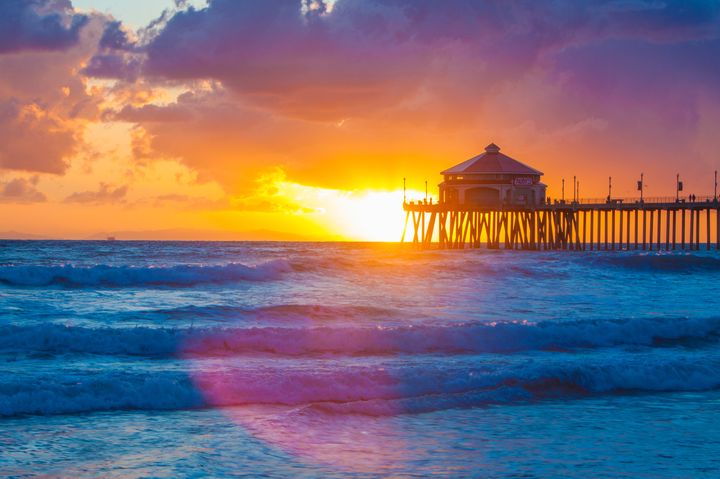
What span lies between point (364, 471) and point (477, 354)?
26.7ft

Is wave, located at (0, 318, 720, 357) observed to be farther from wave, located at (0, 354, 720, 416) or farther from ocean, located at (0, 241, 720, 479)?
wave, located at (0, 354, 720, 416)

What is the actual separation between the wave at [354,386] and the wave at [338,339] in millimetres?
2457

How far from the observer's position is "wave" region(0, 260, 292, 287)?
3045cm

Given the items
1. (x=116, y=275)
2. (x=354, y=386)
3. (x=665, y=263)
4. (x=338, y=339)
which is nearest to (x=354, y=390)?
(x=354, y=386)

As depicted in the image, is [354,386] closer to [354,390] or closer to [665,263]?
[354,390]

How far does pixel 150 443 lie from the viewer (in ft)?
30.9

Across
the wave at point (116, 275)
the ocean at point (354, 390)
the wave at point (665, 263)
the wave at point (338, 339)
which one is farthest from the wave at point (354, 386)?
the wave at point (665, 263)

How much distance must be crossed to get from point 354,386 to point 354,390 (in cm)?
12

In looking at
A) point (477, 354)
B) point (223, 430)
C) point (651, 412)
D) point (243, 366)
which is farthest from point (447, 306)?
point (223, 430)

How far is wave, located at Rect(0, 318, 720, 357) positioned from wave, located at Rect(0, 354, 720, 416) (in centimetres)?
246

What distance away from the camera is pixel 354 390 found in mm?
12391

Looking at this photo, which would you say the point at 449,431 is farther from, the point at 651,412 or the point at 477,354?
the point at 477,354

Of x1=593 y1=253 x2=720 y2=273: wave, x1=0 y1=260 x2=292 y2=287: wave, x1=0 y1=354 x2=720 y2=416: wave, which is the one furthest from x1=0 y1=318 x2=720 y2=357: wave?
x1=593 y1=253 x2=720 y2=273: wave

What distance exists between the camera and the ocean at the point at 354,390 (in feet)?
29.1
